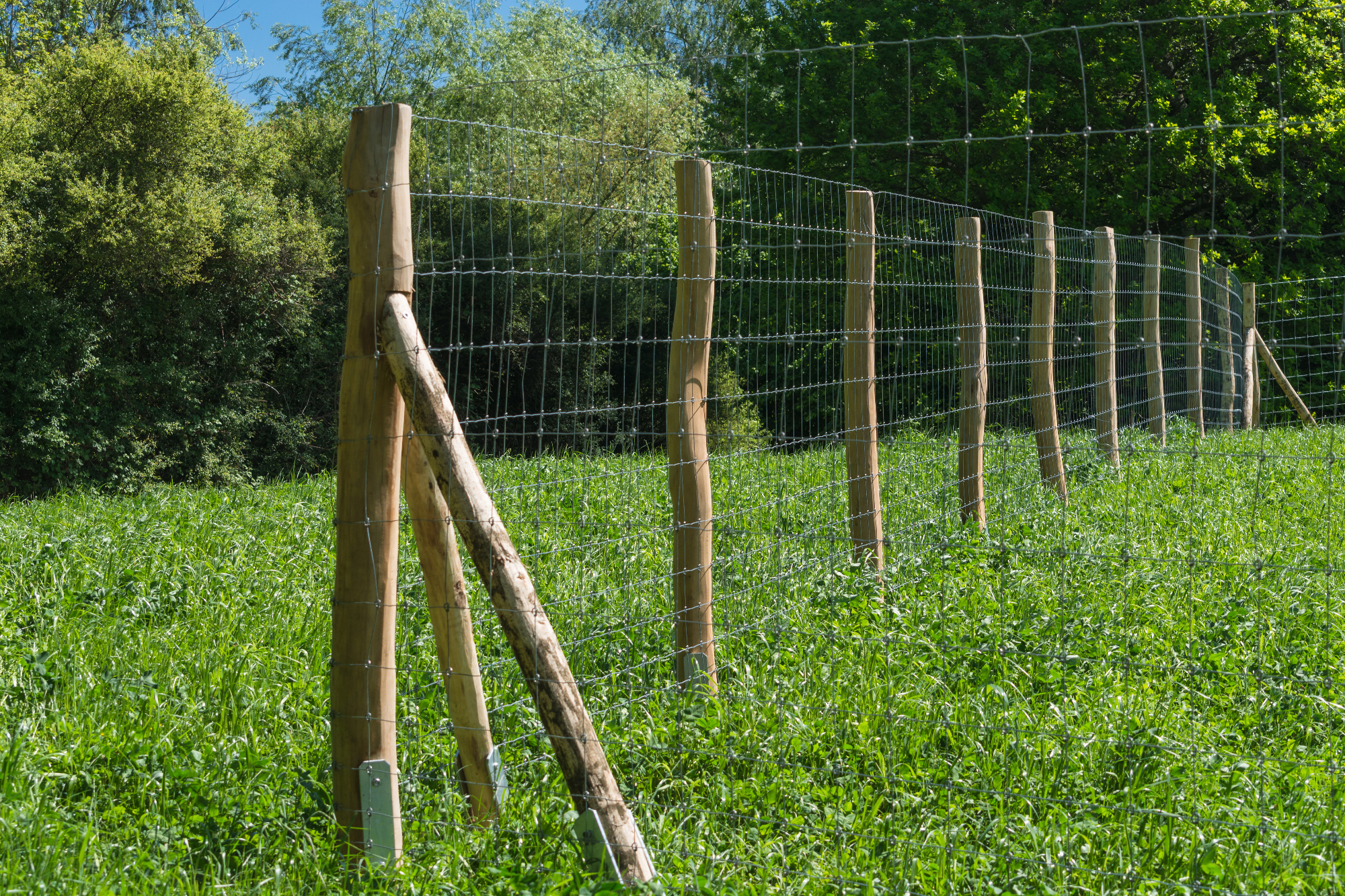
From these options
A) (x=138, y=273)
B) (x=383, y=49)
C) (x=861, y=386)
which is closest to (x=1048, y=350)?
(x=861, y=386)

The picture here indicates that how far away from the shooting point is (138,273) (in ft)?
52.3

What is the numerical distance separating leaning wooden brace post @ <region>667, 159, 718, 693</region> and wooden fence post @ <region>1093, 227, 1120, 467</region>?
688 cm

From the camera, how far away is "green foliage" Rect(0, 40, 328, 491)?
15148 mm

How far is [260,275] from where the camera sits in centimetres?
1759

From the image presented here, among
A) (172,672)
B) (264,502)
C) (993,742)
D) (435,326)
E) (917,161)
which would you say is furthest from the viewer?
(917,161)

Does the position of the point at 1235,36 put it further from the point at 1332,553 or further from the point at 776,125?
the point at 1332,553

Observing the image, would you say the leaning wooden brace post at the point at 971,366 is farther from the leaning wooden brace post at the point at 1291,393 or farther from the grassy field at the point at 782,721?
the leaning wooden brace post at the point at 1291,393

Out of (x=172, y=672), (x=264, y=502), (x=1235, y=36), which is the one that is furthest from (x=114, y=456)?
(x=1235, y=36)

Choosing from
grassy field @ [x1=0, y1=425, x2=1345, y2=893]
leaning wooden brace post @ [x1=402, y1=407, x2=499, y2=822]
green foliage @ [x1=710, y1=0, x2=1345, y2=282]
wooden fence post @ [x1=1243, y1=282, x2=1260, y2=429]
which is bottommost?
grassy field @ [x1=0, y1=425, x2=1345, y2=893]

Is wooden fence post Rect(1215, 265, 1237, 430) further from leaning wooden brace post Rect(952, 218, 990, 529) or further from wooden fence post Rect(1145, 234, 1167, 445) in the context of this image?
leaning wooden brace post Rect(952, 218, 990, 529)

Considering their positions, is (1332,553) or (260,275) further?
(260,275)

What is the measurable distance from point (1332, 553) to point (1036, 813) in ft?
11.4

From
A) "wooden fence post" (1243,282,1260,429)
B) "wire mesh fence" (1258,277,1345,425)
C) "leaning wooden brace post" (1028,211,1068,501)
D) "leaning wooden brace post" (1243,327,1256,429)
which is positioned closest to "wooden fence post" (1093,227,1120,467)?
"leaning wooden brace post" (1028,211,1068,501)

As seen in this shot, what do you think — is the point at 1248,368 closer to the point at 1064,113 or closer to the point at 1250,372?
the point at 1250,372
